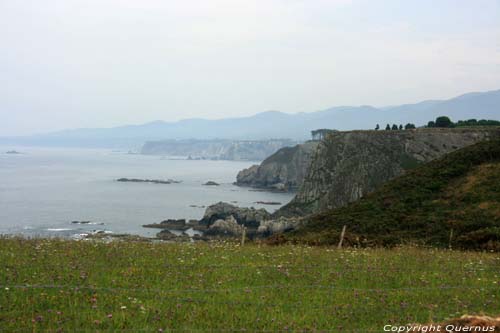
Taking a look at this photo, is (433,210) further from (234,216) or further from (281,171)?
(281,171)

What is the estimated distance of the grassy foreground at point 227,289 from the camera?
31.0 feet

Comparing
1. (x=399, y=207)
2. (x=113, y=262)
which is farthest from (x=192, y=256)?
(x=399, y=207)

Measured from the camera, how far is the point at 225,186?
598 feet

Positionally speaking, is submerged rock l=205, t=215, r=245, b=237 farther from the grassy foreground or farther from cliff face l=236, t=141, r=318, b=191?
cliff face l=236, t=141, r=318, b=191

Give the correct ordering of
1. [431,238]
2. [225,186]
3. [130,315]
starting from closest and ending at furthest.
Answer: [130,315], [431,238], [225,186]

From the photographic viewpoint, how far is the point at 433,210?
38.2 meters

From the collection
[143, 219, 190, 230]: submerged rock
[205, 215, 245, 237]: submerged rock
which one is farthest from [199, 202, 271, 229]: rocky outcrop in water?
[205, 215, 245, 237]: submerged rock

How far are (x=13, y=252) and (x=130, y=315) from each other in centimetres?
731

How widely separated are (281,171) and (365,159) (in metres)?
92.7

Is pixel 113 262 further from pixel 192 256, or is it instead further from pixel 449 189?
pixel 449 189

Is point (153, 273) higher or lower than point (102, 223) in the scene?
higher

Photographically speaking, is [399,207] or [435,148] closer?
[399,207]

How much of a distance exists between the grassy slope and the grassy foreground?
40.6 feet

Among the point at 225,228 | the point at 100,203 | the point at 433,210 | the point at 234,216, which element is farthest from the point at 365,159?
the point at 100,203
